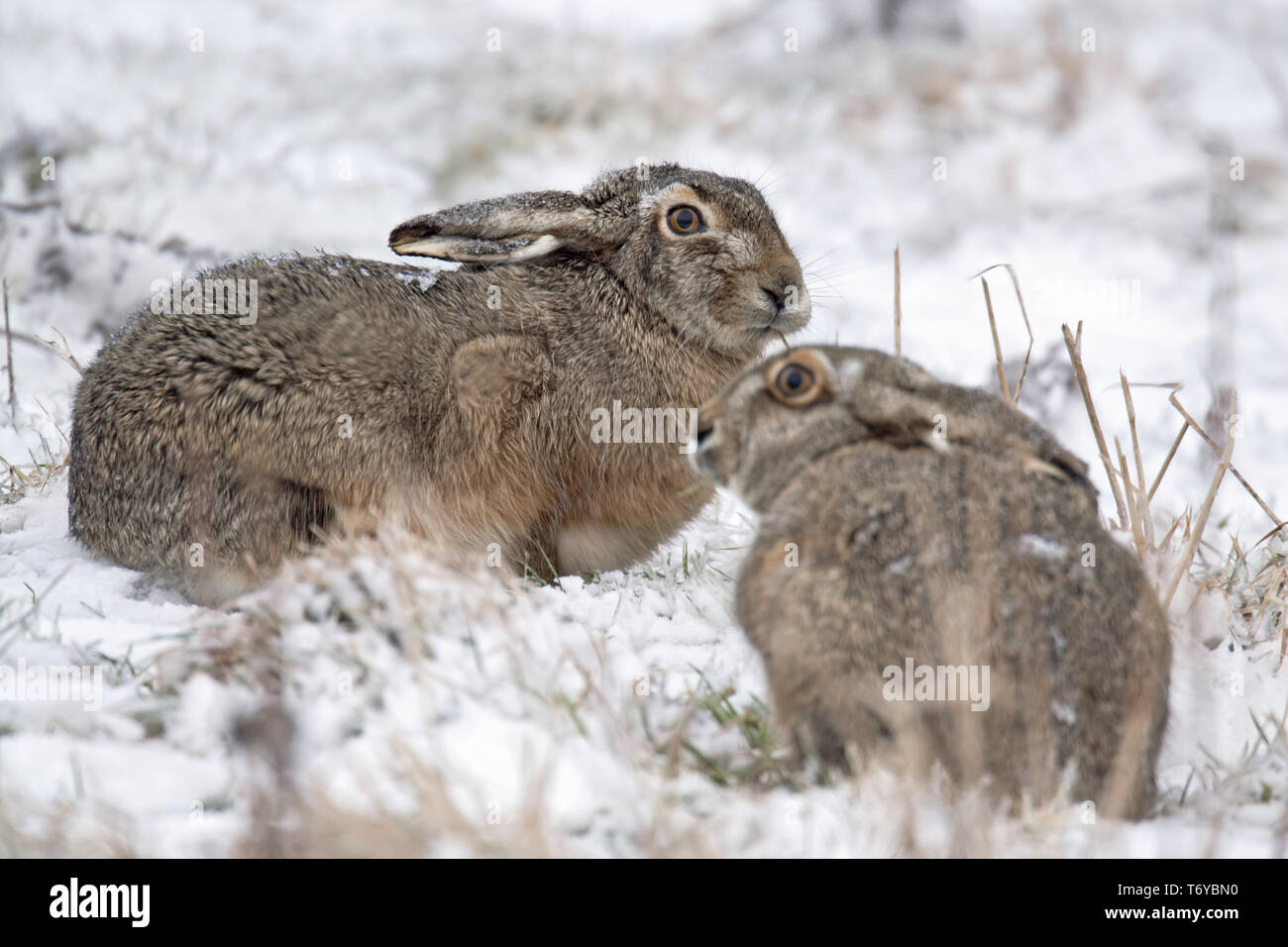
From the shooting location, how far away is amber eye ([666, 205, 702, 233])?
6.11m

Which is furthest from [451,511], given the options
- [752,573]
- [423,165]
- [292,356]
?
[423,165]

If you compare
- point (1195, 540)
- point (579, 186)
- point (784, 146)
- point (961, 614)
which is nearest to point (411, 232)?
point (1195, 540)

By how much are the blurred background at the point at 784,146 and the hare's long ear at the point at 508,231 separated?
9.79ft

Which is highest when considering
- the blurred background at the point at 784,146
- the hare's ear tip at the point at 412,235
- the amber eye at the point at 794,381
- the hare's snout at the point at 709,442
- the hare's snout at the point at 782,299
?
the blurred background at the point at 784,146

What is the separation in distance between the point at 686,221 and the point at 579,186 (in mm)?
6683

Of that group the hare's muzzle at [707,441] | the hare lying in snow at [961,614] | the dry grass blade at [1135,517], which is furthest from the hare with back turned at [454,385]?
the hare lying in snow at [961,614]

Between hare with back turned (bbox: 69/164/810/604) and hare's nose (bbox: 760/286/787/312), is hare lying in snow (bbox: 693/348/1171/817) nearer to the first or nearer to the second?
hare with back turned (bbox: 69/164/810/604)

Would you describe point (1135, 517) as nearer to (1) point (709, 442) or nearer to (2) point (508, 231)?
(1) point (709, 442)

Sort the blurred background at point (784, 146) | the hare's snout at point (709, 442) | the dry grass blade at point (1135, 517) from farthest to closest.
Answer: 1. the blurred background at point (784, 146)
2. the dry grass blade at point (1135, 517)
3. the hare's snout at point (709, 442)

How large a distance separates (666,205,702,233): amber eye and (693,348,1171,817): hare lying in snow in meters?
2.63

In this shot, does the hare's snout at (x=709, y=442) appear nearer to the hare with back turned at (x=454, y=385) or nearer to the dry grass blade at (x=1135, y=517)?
the hare with back turned at (x=454, y=385)

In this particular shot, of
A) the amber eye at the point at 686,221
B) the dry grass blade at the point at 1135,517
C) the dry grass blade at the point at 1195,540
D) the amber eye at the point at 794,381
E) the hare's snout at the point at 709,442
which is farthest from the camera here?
the amber eye at the point at 686,221

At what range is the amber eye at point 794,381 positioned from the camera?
3850mm
